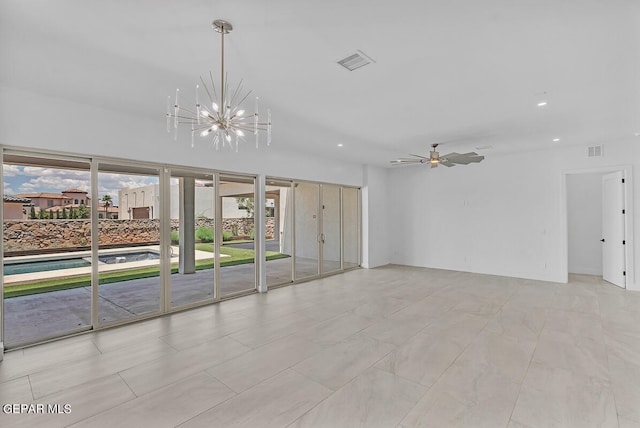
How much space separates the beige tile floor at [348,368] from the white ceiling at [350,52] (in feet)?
10.3

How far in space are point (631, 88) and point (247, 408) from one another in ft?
18.4

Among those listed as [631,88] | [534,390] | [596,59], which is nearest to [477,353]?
[534,390]

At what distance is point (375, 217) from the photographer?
9.23 metres

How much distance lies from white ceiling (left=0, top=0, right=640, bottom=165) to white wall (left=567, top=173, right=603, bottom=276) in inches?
142

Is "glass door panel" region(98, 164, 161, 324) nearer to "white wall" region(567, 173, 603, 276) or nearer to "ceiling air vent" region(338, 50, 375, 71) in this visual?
"ceiling air vent" region(338, 50, 375, 71)

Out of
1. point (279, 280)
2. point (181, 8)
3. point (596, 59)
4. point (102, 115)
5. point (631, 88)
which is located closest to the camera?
point (181, 8)

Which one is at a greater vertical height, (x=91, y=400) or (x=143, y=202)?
(x=143, y=202)

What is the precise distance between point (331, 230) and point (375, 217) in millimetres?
1681

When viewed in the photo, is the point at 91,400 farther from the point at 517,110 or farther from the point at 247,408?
the point at 517,110

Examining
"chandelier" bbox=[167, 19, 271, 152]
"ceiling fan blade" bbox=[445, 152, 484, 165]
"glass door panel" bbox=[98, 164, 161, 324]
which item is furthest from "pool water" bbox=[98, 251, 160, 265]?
"ceiling fan blade" bbox=[445, 152, 484, 165]

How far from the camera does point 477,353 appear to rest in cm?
345

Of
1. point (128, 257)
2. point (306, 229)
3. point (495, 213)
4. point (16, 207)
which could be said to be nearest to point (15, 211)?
point (16, 207)

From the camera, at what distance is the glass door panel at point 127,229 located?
444 cm

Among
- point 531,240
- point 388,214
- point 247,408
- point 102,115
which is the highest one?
point 102,115
